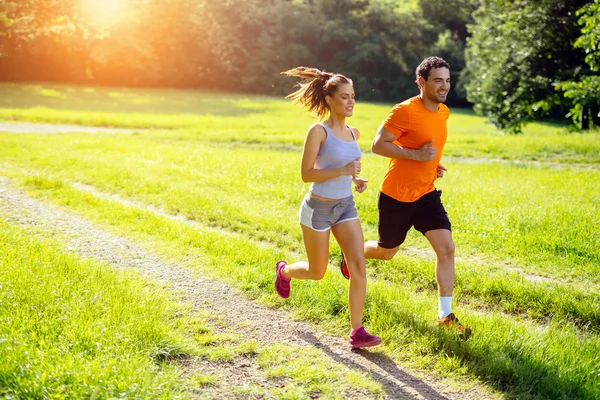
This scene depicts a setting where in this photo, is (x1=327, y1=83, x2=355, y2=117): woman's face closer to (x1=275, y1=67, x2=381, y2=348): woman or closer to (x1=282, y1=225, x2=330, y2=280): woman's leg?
(x1=275, y1=67, x2=381, y2=348): woman

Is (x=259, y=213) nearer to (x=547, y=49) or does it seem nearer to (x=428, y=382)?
(x=428, y=382)

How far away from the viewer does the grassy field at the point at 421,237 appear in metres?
4.82

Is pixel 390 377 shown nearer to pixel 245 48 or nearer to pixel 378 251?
pixel 378 251

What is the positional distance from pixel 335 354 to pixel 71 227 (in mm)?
4789

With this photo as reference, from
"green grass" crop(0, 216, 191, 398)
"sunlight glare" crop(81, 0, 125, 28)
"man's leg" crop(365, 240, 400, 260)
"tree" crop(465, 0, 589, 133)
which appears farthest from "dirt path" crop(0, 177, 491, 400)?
"sunlight glare" crop(81, 0, 125, 28)

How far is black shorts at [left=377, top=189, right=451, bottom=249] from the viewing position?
5.29 metres

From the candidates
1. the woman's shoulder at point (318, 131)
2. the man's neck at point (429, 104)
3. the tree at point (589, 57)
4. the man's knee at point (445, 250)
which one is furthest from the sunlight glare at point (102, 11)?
the man's knee at point (445, 250)

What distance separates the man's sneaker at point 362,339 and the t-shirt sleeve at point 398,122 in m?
1.64

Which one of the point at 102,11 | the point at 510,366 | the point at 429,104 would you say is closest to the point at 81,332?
the point at 510,366

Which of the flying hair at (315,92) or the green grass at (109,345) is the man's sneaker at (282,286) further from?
the flying hair at (315,92)

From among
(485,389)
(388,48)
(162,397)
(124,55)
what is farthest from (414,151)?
(388,48)

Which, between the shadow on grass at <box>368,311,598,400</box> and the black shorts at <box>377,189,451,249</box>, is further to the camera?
the black shorts at <box>377,189,451,249</box>

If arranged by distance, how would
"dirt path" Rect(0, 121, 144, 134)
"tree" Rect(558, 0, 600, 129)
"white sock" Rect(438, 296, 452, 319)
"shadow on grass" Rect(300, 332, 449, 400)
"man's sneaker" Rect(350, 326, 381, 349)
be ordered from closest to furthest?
"shadow on grass" Rect(300, 332, 449, 400), "man's sneaker" Rect(350, 326, 381, 349), "white sock" Rect(438, 296, 452, 319), "tree" Rect(558, 0, 600, 129), "dirt path" Rect(0, 121, 144, 134)

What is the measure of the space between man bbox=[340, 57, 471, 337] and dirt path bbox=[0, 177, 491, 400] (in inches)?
32.0
